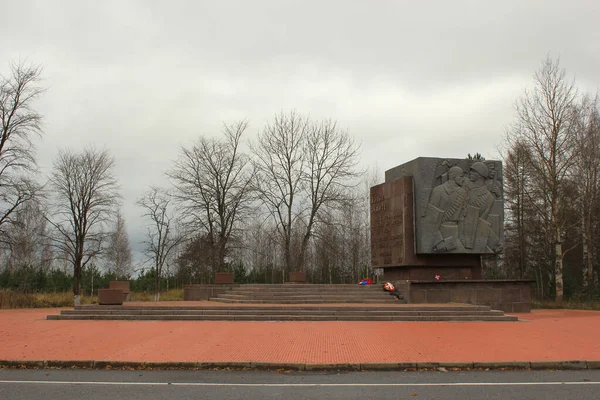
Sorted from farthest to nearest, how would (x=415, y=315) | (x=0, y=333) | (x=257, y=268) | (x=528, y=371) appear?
(x=257, y=268)
(x=415, y=315)
(x=0, y=333)
(x=528, y=371)

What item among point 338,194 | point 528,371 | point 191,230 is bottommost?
point 528,371

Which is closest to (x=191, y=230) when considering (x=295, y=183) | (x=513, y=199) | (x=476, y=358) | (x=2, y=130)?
(x=295, y=183)

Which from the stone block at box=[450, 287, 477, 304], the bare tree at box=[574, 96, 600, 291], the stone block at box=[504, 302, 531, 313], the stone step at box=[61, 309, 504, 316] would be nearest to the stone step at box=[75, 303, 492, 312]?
the stone step at box=[61, 309, 504, 316]

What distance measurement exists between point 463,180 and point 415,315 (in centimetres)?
831

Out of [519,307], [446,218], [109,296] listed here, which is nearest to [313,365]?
[109,296]

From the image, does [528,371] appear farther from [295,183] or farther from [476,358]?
[295,183]

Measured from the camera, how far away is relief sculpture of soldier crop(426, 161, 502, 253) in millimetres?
24078

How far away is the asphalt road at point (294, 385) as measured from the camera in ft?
25.9

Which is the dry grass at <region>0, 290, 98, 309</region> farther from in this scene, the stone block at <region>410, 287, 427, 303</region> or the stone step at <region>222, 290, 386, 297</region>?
the stone block at <region>410, 287, 427, 303</region>

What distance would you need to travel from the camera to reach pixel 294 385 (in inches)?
350

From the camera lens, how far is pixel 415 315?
1891 cm

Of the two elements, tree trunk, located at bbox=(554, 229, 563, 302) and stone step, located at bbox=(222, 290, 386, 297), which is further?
tree trunk, located at bbox=(554, 229, 563, 302)

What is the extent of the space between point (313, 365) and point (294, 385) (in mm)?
1634

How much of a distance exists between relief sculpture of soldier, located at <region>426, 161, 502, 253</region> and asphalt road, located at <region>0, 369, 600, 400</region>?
1374 cm
